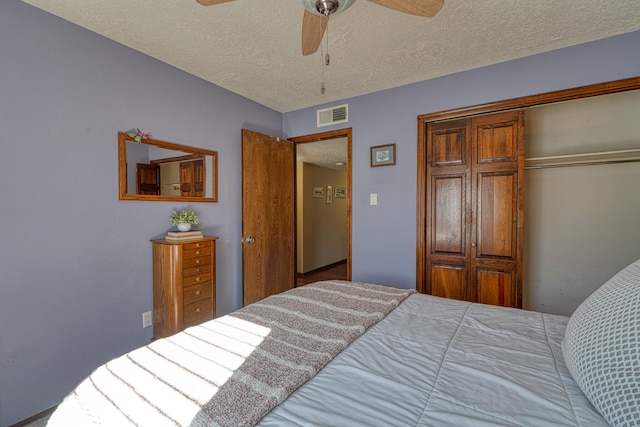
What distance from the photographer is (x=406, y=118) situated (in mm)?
2912

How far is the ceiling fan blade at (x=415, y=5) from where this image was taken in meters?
1.35

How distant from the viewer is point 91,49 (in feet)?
6.48

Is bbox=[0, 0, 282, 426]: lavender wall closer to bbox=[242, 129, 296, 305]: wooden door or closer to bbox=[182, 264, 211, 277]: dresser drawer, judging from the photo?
bbox=[182, 264, 211, 277]: dresser drawer

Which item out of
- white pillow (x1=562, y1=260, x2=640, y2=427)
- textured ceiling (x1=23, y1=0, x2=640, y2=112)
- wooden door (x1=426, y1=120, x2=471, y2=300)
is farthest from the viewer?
wooden door (x1=426, y1=120, x2=471, y2=300)

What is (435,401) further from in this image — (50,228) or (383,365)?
(50,228)

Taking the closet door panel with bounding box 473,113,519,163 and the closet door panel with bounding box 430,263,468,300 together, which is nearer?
the closet door panel with bounding box 473,113,519,163

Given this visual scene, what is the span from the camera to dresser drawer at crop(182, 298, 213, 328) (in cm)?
227

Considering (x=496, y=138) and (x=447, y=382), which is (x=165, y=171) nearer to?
(x=447, y=382)

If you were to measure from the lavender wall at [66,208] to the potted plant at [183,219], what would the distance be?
7 cm

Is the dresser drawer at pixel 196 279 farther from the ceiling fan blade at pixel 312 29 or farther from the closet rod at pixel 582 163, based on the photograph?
the closet rod at pixel 582 163

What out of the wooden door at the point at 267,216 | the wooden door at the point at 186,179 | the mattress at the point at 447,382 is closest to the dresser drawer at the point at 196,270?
the wooden door at the point at 267,216

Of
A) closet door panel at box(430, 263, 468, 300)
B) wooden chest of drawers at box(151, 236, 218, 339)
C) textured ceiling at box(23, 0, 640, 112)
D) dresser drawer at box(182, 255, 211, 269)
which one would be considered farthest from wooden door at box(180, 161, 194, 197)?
closet door panel at box(430, 263, 468, 300)

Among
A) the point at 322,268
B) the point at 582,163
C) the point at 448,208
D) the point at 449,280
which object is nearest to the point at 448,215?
the point at 448,208

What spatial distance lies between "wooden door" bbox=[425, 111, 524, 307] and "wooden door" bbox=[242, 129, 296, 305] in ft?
5.45
